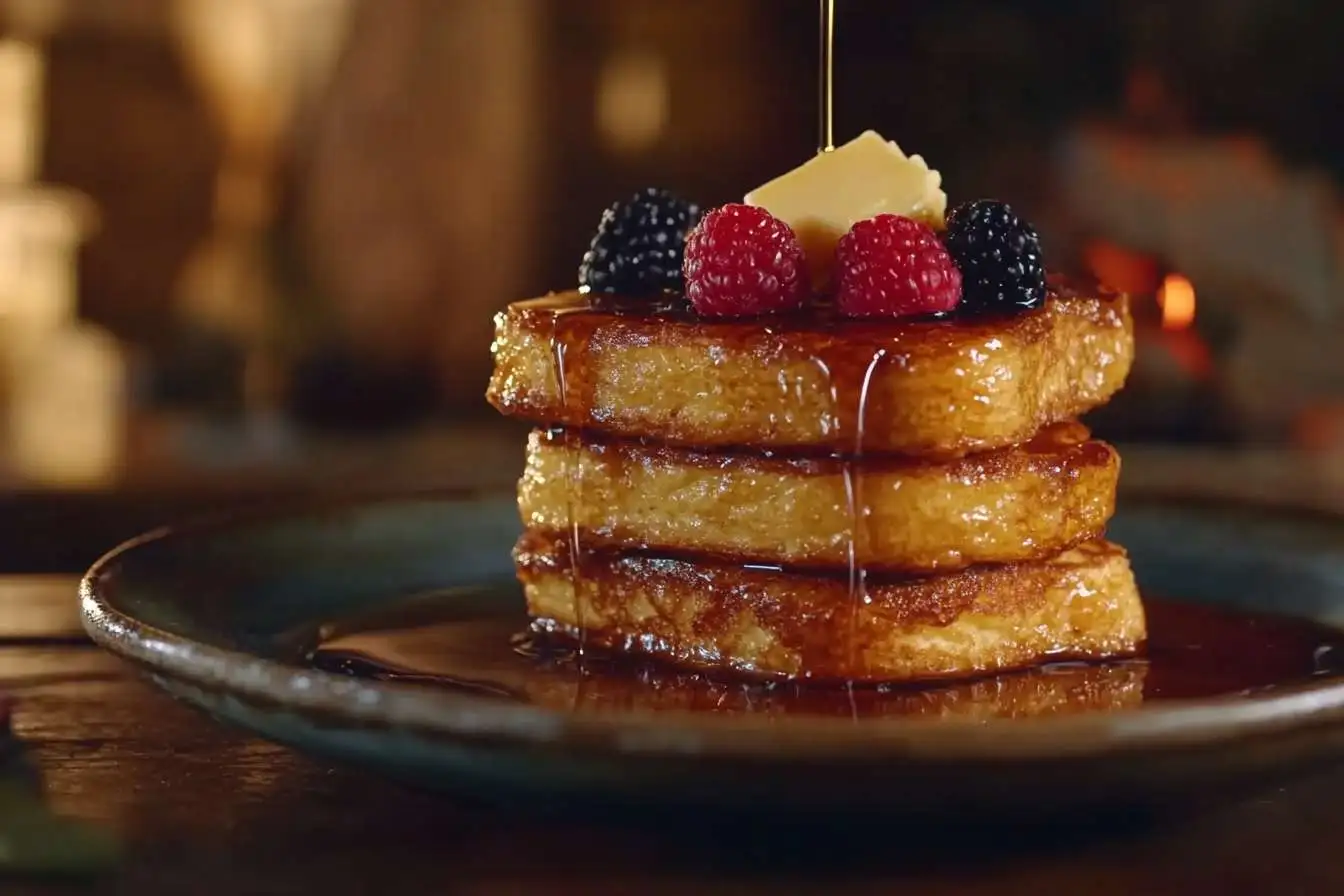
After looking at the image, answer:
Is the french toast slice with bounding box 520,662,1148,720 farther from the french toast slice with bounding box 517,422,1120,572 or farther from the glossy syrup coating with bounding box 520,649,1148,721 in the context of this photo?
the french toast slice with bounding box 517,422,1120,572

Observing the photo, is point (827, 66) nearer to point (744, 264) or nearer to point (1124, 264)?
point (744, 264)

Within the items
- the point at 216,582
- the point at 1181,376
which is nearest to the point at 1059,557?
the point at 216,582

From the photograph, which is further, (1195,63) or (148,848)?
(1195,63)

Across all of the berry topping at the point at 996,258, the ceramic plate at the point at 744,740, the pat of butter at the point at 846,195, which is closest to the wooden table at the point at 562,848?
the ceramic plate at the point at 744,740

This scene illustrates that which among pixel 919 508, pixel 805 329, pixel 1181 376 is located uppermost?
pixel 805 329

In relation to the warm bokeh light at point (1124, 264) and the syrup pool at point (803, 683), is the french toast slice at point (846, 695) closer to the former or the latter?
the syrup pool at point (803, 683)

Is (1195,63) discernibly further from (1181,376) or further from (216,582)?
(216,582)
